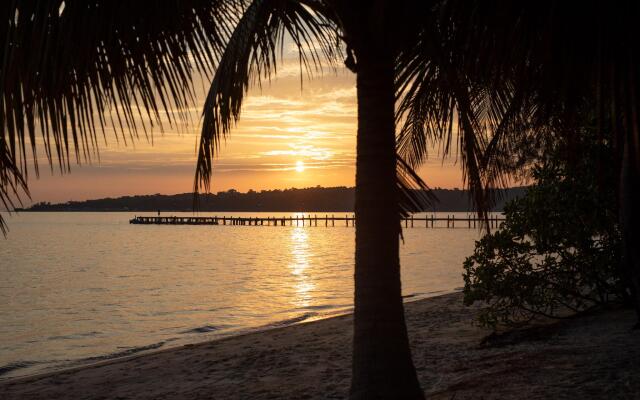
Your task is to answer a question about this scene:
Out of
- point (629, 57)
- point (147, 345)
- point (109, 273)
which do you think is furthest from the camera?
point (109, 273)

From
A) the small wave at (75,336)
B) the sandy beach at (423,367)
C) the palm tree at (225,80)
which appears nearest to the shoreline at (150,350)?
the sandy beach at (423,367)

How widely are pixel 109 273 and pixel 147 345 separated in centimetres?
2995

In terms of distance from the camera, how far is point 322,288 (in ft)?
110

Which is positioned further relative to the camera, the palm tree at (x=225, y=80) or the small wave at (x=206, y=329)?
the small wave at (x=206, y=329)

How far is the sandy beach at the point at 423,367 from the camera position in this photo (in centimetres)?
650

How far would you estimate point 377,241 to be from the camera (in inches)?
200

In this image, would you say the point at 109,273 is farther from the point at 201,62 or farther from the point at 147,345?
the point at 201,62

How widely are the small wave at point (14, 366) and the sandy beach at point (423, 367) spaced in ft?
13.5

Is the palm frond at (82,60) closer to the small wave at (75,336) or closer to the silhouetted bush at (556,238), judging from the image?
the silhouetted bush at (556,238)

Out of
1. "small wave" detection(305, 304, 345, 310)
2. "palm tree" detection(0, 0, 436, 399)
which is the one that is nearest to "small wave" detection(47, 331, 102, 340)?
"small wave" detection(305, 304, 345, 310)

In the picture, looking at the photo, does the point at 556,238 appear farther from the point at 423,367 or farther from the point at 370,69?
the point at 370,69

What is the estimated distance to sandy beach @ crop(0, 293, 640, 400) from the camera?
21.3 feet

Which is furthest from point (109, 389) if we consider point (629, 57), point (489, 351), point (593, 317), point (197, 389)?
point (629, 57)

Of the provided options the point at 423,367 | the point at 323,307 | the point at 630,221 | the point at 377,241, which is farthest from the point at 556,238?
the point at 323,307
